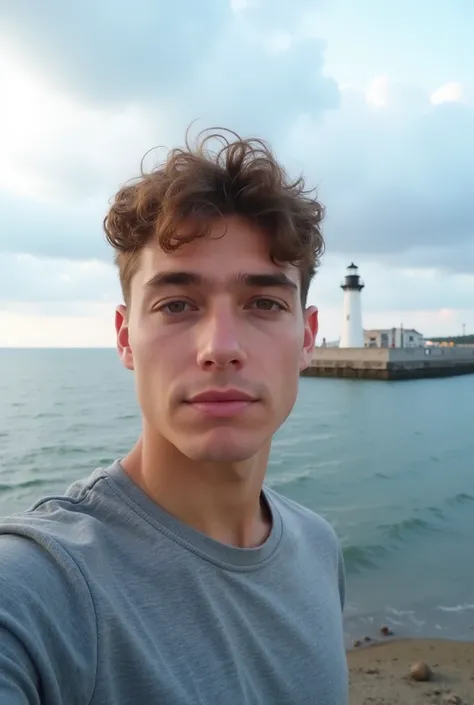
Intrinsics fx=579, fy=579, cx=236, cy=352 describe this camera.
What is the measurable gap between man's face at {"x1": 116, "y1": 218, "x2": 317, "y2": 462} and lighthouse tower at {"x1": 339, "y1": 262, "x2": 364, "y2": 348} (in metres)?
54.1

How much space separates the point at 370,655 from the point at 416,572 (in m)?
2.97

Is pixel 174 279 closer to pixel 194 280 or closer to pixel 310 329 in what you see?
pixel 194 280

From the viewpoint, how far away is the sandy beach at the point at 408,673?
17.4 feet

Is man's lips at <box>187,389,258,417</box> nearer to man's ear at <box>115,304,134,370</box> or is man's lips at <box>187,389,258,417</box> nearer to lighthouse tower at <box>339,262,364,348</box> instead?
man's ear at <box>115,304,134,370</box>

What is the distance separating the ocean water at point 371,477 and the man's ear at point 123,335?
5.95 metres

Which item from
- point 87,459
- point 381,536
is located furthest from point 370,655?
point 87,459

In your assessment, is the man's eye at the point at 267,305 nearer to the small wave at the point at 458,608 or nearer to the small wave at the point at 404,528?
the small wave at the point at 458,608

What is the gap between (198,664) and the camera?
144 centimetres

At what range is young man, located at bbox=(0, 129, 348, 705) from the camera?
1.33m

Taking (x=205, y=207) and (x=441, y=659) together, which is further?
(x=441, y=659)

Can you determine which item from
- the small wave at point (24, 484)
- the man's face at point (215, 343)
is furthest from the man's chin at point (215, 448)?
the small wave at point (24, 484)

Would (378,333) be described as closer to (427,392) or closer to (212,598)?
(427,392)

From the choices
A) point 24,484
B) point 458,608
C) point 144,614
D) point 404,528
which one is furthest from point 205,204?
point 24,484

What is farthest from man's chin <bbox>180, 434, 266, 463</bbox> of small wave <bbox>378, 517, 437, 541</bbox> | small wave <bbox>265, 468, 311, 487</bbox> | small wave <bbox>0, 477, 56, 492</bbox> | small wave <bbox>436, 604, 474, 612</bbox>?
small wave <bbox>0, 477, 56, 492</bbox>
